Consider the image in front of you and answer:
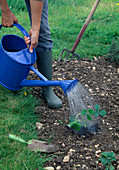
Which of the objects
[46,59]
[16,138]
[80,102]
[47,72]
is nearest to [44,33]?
[46,59]

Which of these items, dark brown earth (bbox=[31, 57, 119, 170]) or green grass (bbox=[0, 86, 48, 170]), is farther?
dark brown earth (bbox=[31, 57, 119, 170])

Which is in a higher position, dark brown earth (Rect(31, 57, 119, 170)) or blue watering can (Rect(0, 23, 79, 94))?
blue watering can (Rect(0, 23, 79, 94))

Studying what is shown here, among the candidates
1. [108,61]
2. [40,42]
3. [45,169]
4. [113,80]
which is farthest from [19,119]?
[108,61]

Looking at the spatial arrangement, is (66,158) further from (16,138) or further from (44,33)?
(44,33)

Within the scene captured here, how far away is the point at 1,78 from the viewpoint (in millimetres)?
2348

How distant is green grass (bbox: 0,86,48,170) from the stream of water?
362 mm

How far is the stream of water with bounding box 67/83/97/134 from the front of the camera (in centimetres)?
227

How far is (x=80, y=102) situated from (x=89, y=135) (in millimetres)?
399

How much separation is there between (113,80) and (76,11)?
271 centimetres

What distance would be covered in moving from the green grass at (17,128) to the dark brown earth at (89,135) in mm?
87

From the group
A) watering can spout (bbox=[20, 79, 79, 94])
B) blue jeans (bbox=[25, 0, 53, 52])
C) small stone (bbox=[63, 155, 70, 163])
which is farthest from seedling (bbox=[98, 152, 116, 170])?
blue jeans (bbox=[25, 0, 53, 52])

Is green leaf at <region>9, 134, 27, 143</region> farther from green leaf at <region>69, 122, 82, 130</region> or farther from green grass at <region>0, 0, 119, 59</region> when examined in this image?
green grass at <region>0, 0, 119, 59</region>

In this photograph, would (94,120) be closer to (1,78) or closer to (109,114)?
(109,114)

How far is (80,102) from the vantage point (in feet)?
8.29
